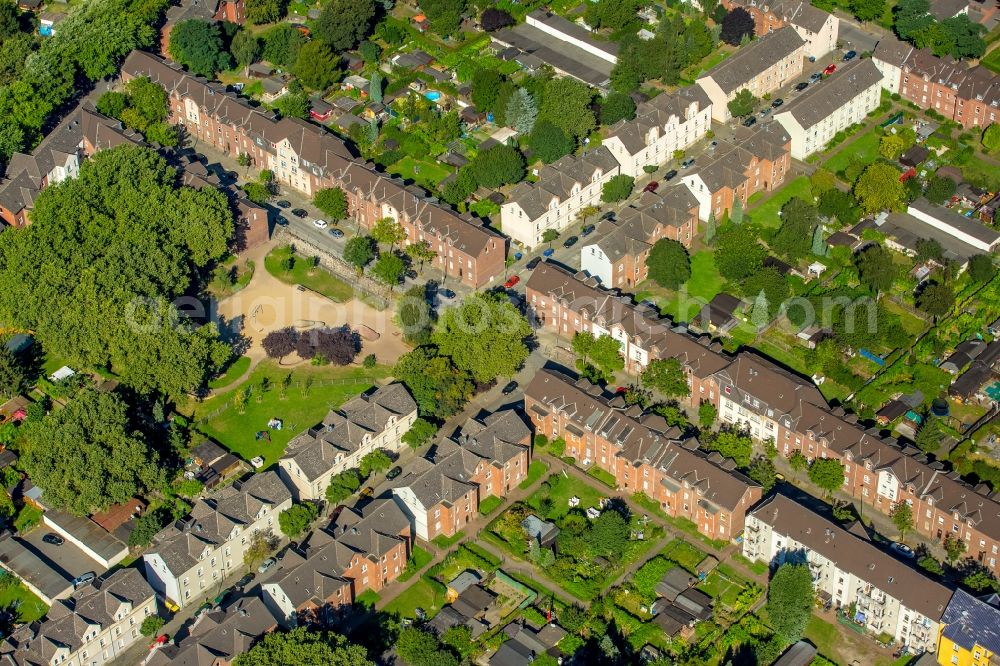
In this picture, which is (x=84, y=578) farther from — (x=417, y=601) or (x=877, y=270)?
(x=877, y=270)

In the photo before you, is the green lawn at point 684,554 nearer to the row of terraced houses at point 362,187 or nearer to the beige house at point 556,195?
the row of terraced houses at point 362,187

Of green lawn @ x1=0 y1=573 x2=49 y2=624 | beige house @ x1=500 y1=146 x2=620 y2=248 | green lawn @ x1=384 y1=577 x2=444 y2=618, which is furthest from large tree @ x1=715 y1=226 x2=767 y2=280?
green lawn @ x1=0 y1=573 x2=49 y2=624

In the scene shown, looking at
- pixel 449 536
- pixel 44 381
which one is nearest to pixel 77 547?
pixel 44 381

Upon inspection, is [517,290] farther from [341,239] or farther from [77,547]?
[77,547]

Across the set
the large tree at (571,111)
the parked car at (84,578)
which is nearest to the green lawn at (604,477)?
the parked car at (84,578)

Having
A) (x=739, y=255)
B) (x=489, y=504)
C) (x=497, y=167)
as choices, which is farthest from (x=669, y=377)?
(x=497, y=167)

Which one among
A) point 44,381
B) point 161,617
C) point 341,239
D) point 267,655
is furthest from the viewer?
point 341,239

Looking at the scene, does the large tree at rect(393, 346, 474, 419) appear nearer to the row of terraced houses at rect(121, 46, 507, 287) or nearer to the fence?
the fence
